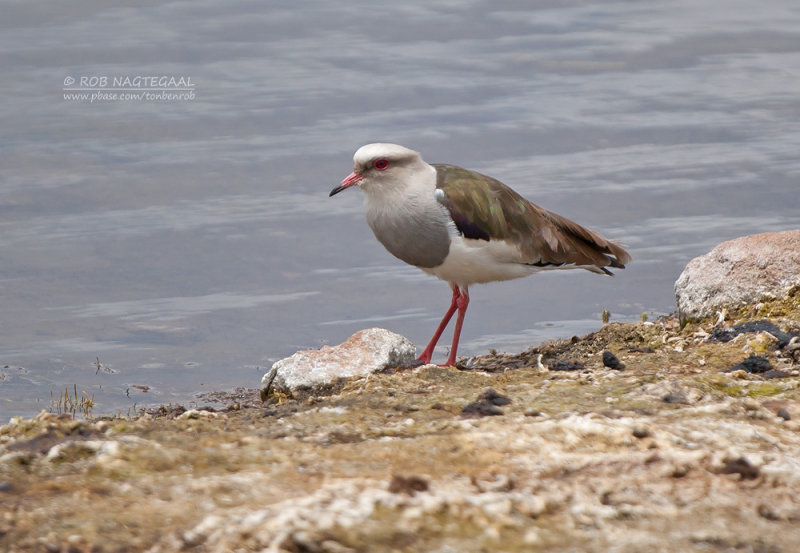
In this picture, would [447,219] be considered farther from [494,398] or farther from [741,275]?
[494,398]

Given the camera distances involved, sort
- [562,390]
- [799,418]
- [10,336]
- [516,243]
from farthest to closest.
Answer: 1. [10,336]
2. [516,243]
3. [562,390]
4. [799,418]

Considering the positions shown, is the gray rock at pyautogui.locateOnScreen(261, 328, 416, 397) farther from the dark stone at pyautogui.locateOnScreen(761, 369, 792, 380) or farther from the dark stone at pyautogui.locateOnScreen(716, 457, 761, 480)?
the dark stone at pyautogui.locateOnScreen(716, 457, 761, 480)

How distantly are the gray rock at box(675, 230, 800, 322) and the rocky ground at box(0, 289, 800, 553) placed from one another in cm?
266

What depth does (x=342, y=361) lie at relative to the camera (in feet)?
25.7

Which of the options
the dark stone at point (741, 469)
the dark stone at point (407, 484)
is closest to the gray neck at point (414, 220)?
the dark stone at point (741, 469)

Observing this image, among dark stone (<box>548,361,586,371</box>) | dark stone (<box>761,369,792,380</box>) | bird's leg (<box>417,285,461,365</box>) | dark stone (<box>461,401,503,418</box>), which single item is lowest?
bird's leg (<box>417,285,461,365</box>)

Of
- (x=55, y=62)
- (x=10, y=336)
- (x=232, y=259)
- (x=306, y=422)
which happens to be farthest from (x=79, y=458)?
(x=55, y=62)

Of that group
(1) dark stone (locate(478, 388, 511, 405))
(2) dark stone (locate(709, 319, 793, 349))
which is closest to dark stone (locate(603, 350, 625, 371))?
(2) dark stone (locate(709, 319, 793, 349))

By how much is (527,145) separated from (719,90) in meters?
3.78

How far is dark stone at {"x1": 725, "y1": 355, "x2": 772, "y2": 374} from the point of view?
5738mm

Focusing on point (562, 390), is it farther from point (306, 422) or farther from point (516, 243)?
point (516, 243)

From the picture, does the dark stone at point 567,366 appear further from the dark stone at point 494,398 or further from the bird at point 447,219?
the bird at point 447,219

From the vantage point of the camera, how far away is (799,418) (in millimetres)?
4602

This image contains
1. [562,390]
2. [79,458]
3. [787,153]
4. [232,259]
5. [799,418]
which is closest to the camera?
[79,458]
